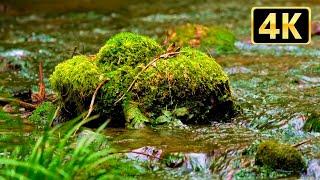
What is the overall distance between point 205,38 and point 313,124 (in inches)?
204

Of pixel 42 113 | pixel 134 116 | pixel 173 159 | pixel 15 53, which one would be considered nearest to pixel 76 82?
pixel 42 113

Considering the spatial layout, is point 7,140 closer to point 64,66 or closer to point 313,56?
point 64,66

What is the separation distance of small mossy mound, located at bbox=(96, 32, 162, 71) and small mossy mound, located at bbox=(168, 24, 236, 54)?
12.2 feet

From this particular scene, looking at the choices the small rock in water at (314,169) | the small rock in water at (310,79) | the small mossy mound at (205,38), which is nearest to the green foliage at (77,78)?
the small rock in water at (314,169)

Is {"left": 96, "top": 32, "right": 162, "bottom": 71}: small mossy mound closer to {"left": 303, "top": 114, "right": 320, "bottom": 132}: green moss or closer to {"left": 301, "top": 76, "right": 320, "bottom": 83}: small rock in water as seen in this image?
{"left": 303, "top": 114, "right": 320, "bottom": 132}: green moss

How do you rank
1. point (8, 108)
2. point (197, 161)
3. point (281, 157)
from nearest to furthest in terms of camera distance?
point (281, 157) < point (197, 161) < point (8, 108)

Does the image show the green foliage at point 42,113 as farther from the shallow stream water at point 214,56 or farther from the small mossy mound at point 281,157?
the small mossy mound at point 281,157

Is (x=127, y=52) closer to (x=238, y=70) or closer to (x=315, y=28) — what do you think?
(x=238, y=70)

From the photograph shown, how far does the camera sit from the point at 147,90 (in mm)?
6328

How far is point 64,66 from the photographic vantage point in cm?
655

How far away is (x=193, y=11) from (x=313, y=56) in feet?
17.4

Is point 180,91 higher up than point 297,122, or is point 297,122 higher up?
point 180,91

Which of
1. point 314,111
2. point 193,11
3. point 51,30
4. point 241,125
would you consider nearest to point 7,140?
point 241,125

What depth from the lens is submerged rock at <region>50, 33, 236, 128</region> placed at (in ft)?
20.6
